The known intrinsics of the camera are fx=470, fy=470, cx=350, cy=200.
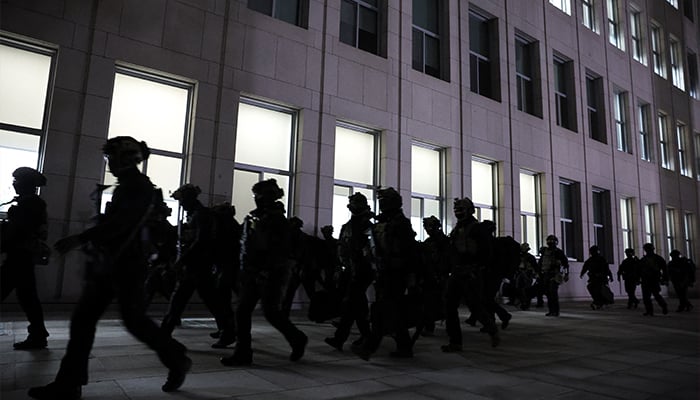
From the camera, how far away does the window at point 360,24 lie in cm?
1363

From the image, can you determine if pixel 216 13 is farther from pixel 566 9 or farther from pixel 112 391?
pixel 566 9

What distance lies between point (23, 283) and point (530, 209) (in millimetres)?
16698

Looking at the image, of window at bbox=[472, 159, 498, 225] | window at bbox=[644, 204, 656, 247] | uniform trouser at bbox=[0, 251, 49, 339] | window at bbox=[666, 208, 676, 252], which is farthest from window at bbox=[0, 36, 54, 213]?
window at bbox=[666, 208, 676, 252]

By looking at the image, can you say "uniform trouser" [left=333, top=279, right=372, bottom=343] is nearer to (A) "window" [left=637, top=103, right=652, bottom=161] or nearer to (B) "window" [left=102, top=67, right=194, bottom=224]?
(B) "window" [left=102, top=67, right=194, bottom=224]

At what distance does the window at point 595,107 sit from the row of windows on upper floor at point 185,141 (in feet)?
26.6

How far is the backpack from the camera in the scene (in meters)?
5.87

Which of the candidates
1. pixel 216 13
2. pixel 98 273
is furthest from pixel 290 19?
pixel 98 273

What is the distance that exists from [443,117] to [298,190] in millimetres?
5947

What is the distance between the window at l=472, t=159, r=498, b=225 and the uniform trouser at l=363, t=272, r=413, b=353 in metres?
10.9

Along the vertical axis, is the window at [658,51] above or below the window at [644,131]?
above

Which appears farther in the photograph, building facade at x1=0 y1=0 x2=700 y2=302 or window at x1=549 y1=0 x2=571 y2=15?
window at x1=549 y1=0 x2=571 y2=15

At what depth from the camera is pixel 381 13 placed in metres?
14.3

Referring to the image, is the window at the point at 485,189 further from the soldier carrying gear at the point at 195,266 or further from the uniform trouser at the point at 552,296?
the soldier carrying gear at the point at 195,266

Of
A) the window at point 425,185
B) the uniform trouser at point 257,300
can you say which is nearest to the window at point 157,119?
the uniform trouser at point 257,300
